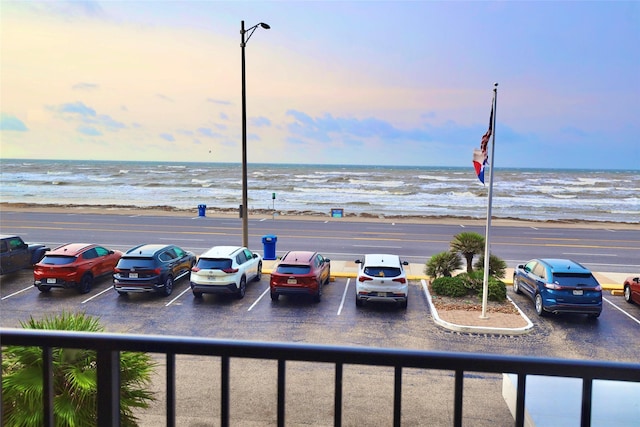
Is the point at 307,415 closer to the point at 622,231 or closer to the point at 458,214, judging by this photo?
the point at 622,231

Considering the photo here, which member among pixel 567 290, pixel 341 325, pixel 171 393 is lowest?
pixel 341 325

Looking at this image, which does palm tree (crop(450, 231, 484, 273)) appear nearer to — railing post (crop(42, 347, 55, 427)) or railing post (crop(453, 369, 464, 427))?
railing post (crop(453, 369, 464, 427))

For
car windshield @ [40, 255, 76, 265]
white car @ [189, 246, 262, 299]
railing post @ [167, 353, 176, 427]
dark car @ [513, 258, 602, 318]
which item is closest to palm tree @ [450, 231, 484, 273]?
dark car @ [513, 258, 602, 318]

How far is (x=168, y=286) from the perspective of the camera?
15664 millimetres

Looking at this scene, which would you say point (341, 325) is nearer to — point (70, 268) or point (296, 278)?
point (296, 278)

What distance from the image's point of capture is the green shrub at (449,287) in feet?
51.6

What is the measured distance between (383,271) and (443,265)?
3.64 metres

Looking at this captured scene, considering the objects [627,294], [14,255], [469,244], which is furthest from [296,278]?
[14,255]

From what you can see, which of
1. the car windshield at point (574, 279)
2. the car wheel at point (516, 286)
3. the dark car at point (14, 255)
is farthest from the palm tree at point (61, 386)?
the dark car at point (14, 255)

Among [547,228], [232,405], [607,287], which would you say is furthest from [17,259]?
[547,228]

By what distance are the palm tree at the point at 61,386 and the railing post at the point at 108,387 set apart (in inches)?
86.7

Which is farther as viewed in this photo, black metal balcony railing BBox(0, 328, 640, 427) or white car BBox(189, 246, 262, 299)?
white car BBox(189, 246, 262, 299)

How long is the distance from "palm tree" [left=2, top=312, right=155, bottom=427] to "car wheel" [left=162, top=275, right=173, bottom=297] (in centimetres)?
1046

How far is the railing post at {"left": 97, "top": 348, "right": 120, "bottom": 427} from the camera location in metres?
2.11
